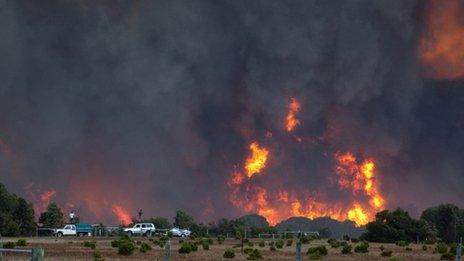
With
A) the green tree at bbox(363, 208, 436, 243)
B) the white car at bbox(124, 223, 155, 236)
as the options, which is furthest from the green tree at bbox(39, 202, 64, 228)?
the green tree at bbox(363, 208, 436, 243)

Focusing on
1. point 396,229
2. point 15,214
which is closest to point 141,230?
point 15,214

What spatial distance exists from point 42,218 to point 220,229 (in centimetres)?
5727

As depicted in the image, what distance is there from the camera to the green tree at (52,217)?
526 feet

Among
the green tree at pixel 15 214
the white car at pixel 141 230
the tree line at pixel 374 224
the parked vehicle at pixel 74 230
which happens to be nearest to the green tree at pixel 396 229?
the tree line at pixel 374 224

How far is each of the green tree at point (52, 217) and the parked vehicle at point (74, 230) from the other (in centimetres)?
2373

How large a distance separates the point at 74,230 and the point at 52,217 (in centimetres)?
3189

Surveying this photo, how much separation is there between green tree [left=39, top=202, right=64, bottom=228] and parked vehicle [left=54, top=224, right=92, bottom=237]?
23727 millimetres

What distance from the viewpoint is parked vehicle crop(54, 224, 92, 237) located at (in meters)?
128

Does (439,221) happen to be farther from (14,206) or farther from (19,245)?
(19,245)

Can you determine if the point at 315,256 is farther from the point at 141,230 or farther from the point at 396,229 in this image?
the point at 141,230

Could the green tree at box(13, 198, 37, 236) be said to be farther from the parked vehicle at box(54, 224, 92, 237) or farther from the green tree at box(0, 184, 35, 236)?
the parked vehicle at box(54, 224, 92, 237)

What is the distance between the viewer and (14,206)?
136750 mm

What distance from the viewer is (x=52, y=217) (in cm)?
16100

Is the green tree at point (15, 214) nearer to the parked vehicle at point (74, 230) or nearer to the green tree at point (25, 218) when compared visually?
the green tree at point (25, 218)
